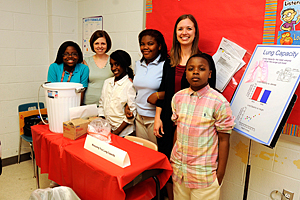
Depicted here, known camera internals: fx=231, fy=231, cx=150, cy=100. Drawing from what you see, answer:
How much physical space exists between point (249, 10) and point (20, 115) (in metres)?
2.89

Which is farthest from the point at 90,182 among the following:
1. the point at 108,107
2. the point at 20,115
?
the point at 20,115

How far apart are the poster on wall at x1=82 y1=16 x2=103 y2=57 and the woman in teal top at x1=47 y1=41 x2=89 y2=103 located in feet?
2.70

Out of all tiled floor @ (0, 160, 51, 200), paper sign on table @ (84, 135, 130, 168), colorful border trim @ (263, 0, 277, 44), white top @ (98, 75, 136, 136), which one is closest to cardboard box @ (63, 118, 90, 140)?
paper sign on table @ (84, 135, 130, 168)

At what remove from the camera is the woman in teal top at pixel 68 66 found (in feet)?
8.09

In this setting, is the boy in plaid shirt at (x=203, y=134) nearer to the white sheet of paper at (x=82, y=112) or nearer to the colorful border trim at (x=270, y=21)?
the colorful border trim at (x=270, y=21)

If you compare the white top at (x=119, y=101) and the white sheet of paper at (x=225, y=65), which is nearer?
the white sheet of paper at (x=225, y=65)

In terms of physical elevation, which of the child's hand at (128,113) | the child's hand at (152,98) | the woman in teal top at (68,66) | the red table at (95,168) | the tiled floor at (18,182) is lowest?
the tiled floor at (18,182)

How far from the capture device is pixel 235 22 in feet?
6.38

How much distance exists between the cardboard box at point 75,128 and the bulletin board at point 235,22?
1.21 m

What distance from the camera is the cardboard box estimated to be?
1.84m

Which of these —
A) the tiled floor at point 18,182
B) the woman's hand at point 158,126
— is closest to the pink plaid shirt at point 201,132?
the woman's hand at point 158,126

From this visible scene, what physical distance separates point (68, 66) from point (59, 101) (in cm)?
74

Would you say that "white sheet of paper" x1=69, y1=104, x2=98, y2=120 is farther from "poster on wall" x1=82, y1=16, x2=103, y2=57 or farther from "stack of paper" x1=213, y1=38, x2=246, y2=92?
"poster on wall" x1=82, y1=16, x2=103, y2=57

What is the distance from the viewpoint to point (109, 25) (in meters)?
3.06
